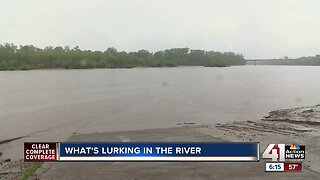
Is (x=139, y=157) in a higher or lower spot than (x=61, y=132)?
higher

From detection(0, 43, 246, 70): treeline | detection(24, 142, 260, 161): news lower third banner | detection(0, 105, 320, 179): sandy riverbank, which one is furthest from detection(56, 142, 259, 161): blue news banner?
detection(0, 43, 246, 70): treeline

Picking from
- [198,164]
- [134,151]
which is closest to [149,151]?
[134,151]

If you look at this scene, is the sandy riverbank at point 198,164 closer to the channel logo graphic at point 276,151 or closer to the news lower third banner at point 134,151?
the channel logo graphic at point 276,151

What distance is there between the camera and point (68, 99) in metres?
32.7

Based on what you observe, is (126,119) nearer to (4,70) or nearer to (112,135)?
(112,135)

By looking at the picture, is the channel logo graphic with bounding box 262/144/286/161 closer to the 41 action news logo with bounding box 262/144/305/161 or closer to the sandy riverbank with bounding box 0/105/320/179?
the 41 action news logo with bounding box 262/144/305/161

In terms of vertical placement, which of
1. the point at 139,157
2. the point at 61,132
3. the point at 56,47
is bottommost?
the point at 61,132

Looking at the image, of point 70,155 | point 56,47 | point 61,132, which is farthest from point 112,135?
point 56,47

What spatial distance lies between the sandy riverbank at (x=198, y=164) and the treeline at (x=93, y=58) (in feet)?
303

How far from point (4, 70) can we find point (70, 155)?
99775 millimetres

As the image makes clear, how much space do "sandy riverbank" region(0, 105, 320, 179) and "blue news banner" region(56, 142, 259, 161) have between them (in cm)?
207

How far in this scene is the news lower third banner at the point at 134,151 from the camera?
6.75 meters

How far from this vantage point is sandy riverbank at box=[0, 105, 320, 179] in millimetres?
8984

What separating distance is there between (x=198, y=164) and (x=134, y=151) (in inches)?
139
